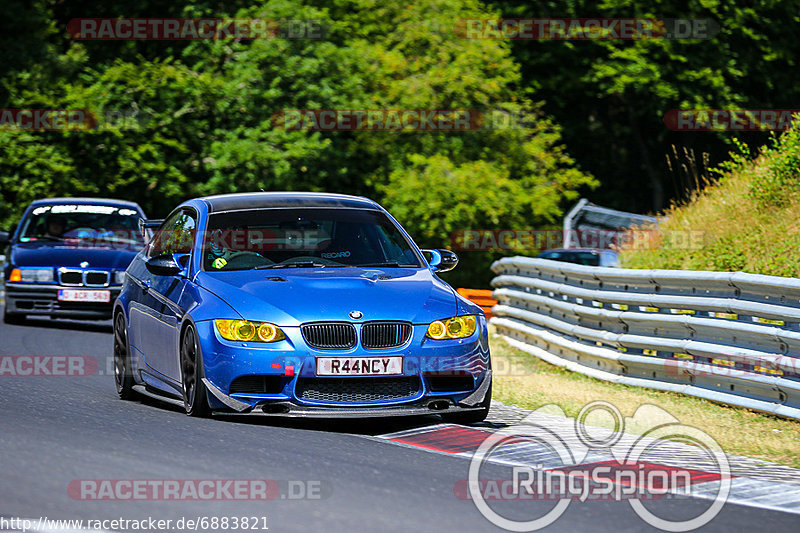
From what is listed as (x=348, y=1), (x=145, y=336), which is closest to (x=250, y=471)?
(x=145, y=336)

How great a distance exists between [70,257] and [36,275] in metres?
0.53

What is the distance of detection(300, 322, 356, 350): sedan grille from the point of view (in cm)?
845

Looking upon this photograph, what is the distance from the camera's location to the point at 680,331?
Answer: 11688 millimetres

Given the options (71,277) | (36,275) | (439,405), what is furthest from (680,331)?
(36,275)

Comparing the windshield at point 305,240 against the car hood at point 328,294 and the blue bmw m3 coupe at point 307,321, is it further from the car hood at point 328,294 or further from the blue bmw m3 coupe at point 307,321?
the car hood at point 328,294

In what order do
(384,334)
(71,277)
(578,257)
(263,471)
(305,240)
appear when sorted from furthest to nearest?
1. (578,257)
2. (71,277)
3. (305,240)
4. (384,334)
5. (263,471)

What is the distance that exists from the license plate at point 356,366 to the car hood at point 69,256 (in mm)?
9651

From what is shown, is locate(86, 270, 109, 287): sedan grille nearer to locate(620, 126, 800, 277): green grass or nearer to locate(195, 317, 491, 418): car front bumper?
locate(620, 126, 800, 277): green grass

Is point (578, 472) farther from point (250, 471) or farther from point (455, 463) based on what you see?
point (250, 471)

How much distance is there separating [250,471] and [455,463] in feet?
4.14

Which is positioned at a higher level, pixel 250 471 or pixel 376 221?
pixel 376 221

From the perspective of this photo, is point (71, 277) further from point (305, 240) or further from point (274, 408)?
point (274, 408)

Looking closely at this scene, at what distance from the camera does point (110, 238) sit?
18406 mm

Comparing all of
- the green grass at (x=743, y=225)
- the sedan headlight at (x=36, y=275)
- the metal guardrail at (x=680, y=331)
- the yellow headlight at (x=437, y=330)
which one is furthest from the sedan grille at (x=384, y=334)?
the sedan headlight at (x=36, y=275)
